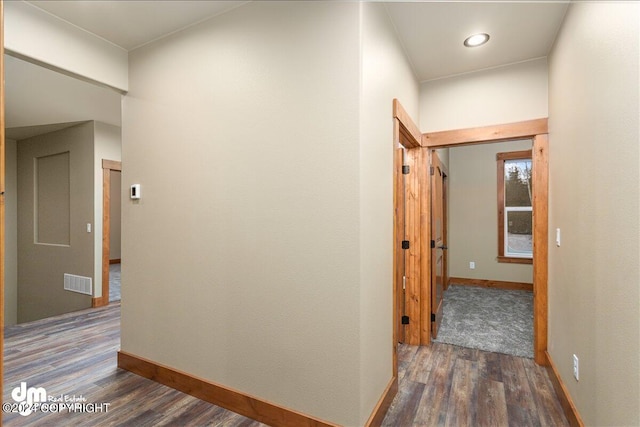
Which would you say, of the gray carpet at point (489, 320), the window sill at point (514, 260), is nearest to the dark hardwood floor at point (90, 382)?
the gray carpet at point (489, 320)

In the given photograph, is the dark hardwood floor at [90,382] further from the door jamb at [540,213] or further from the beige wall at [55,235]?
the door jamb at [540,213]

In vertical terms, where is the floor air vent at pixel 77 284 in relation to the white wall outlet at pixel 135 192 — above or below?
below

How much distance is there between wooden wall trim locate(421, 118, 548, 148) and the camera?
2811 millimetres

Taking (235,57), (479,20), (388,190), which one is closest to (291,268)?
(388,190)

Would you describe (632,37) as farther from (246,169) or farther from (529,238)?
(529,238)

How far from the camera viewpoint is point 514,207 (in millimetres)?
5762

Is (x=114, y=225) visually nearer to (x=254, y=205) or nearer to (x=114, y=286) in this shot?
(x=114, y=286)

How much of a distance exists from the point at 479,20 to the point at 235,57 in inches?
67.6

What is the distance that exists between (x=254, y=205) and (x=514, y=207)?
211 inches

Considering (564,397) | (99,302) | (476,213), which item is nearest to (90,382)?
(99,302)

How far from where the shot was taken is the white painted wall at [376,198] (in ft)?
5.92

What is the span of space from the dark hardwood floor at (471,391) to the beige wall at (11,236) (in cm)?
654

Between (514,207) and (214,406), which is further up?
(514,207)

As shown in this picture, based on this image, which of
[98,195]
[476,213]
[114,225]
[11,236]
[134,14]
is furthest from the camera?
[114,225]
